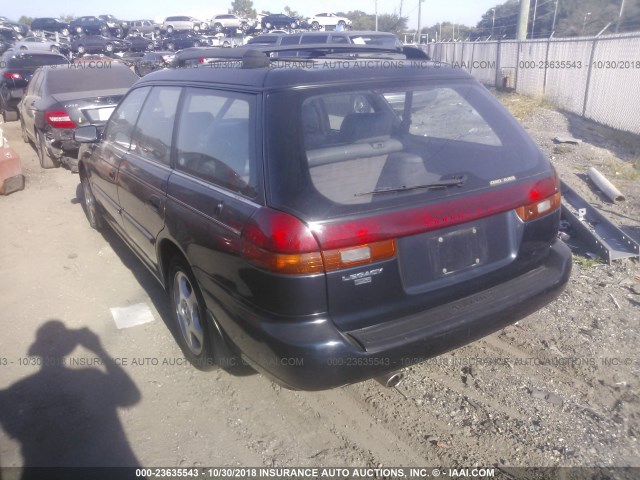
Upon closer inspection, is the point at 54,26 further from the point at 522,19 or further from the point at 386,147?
the point at 386,147

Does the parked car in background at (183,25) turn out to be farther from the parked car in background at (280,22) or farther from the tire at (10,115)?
the tire at (10,115)

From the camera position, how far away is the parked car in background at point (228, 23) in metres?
40.3

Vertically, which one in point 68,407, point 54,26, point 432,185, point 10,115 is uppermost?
point 54,26

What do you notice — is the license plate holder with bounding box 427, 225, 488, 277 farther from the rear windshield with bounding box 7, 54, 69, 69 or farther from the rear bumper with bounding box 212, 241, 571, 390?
the rear windshield with bounding box 7, 54, 69, 69

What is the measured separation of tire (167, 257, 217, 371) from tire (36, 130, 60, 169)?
6.54 m

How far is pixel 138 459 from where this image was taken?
9.45 feet

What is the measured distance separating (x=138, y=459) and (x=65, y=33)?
42.6 metres

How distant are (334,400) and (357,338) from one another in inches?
34.8

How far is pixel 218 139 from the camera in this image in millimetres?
3051

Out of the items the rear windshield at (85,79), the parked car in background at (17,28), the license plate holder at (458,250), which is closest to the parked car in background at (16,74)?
the rear windshield at (85,79)

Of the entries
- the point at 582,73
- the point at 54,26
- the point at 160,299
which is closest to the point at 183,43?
the point at 54,26

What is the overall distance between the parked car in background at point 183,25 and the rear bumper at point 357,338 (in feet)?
137

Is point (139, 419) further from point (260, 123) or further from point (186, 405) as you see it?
point (260, 123)

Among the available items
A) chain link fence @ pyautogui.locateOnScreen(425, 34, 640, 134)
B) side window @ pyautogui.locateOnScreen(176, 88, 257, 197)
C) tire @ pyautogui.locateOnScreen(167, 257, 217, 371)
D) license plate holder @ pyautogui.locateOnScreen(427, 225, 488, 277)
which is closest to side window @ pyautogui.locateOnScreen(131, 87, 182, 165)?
side window @ pyautogui.locateOnScreen(176, 88, 257, 197)
